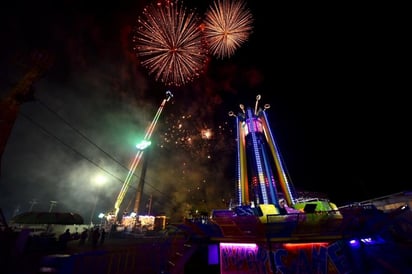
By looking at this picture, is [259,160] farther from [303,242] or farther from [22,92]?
[22,92]

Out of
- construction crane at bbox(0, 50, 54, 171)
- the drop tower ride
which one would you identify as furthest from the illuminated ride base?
construction crane at bbox(0, 50, 54, 171)

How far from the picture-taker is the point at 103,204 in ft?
246

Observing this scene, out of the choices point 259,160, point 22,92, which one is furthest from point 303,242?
point 22,92

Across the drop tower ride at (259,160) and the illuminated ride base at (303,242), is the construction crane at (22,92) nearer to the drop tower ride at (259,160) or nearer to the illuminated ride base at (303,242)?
the illuminated ride base at (303,242)

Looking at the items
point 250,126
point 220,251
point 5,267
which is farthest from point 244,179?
point 5,267

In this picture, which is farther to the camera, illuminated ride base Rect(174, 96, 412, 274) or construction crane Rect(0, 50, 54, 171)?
construction crane Rect(0, 50, 54, 171)

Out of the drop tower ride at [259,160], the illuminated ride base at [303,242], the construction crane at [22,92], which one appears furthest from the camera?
the drop tower ride at [259,160]

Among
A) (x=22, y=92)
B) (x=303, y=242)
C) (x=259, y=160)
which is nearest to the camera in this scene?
(x=303, y=242)

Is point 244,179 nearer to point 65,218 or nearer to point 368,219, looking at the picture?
point 368,219

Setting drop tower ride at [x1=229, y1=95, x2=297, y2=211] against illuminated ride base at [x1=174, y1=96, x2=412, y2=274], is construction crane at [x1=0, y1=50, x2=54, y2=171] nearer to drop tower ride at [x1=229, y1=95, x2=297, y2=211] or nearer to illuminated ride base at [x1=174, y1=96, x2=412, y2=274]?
illuminated ride base at [x1=174, y1=96, x2=412, y2=274]

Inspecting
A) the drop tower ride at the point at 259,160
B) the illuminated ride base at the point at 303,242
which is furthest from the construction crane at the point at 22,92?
the drop tower ride at the point at 259,160

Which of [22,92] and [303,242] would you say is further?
[22,92]

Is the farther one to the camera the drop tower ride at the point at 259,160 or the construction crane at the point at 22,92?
the drop tower ride at the point at 259,160

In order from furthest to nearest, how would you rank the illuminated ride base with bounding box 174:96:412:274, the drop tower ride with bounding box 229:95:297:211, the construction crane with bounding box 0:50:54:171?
the drop tower ride with bounding box 229:95:297:211 → the construction crane with bounding box 0:50:54:171 → the illuminated ride base with bounding box 174:96:412:274
